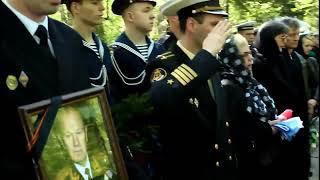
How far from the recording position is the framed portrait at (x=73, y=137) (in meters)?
1.66

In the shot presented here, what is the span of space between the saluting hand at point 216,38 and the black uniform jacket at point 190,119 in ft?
0.14

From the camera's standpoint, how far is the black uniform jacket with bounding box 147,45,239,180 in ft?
8.02

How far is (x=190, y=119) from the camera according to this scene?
2.52 meters

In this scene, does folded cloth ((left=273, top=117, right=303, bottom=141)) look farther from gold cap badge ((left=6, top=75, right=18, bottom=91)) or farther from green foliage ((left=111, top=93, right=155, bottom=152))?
gold cap badge ((left=6, top=75, right=18, bottom=91))

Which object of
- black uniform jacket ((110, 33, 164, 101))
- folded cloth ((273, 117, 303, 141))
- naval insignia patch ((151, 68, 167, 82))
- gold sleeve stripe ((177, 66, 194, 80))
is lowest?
folded cloth ((273, 117, 303, 141))

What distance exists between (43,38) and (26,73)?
20 centimetres

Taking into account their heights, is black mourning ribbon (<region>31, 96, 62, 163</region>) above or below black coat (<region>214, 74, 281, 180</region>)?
above

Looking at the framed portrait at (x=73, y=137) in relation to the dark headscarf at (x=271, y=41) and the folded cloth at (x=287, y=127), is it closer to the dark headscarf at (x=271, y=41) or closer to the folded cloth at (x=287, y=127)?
the folded cloth at (x=287, y=127)

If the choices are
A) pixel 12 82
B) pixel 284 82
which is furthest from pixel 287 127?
pixel 12 82

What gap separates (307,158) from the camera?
4629 millimetres

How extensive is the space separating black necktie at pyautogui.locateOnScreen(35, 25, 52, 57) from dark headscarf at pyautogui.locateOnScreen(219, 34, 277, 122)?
192 cm

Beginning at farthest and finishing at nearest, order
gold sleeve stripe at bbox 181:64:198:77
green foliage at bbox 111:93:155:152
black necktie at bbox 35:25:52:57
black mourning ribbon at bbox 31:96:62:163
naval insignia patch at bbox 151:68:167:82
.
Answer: naval insignia patch at bbox 151:68:167:82 → gold sleeve stripe at bbox 181:64:198:77 → green foliage at bbox 111:93:155:152 → black necktie at bbox 35:25:52:57 → black mourning ribbon at bbox 31:96:62:163

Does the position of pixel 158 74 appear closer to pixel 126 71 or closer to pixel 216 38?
pixel 216 38

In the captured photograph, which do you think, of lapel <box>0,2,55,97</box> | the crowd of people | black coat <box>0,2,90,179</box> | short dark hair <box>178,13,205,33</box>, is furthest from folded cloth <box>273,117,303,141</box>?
lapel <box>0,2,55,97</box>
